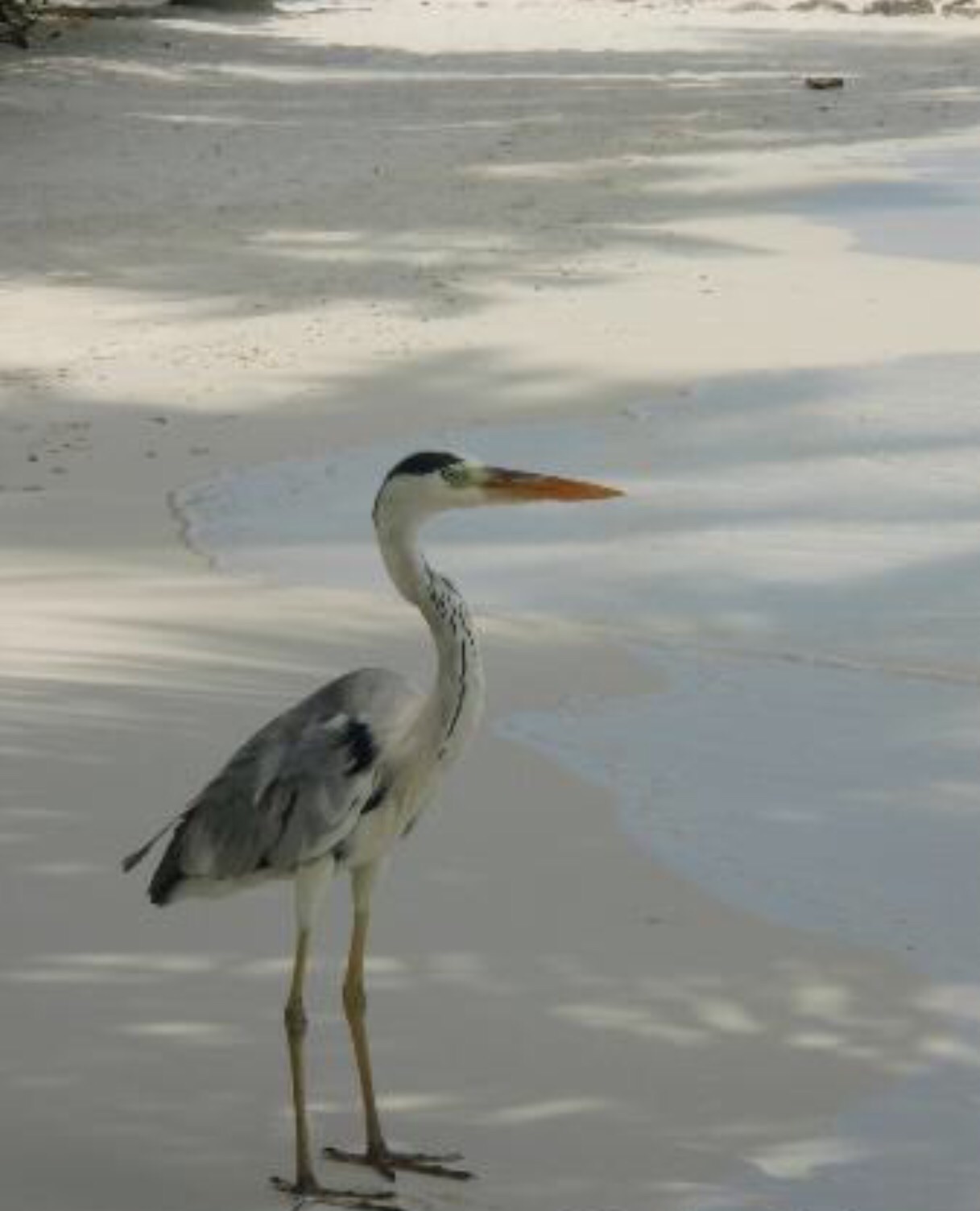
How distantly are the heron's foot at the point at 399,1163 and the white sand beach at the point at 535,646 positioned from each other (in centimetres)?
5

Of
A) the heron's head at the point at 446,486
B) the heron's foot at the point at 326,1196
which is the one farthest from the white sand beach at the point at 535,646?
the heron's head at the point at 446,486

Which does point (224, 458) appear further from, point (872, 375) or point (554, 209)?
point (554, 209)

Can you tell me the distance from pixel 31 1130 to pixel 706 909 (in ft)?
7.33

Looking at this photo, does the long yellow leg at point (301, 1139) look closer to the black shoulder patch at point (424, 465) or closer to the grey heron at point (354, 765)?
the grey heron at point (354, 765)

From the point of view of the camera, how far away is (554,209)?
2172 centimetres

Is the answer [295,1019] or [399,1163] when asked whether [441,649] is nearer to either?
[295,1019]

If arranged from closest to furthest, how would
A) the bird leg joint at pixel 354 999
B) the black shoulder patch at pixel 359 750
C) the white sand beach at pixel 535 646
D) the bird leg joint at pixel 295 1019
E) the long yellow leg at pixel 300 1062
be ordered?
1. the black shoulder patch at pixel 359 750
2. the long yellow leg at pixel 300 1062
3. the bird leg joint at pixel 295 1019
4. the bird leg joint at pixel 354 999
5. the white sand beach at pixel 535 646

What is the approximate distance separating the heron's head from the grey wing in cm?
30

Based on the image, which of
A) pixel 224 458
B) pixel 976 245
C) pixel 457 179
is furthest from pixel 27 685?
pixel 457 179

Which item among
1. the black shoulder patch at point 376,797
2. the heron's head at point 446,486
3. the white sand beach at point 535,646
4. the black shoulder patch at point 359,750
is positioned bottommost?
the white sand beach at point 535,646

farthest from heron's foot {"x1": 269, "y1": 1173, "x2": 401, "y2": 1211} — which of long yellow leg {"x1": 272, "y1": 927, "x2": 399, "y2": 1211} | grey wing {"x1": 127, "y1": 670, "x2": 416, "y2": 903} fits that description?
grey wing {"x1": 127, "y1": 670, "x2": 416, "y2": 903}

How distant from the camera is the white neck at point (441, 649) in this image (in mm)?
5633

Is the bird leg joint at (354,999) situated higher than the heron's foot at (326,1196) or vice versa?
the bird leg joint at (354,999)

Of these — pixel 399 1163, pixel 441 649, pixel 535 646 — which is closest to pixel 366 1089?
pixel 399 1163
